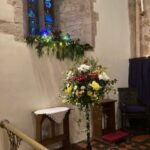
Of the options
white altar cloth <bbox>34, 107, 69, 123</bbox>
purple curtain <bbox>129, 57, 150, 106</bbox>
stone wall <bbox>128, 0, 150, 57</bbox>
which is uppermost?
stone wall <bbox>128, 0, 150, 57</bbox>

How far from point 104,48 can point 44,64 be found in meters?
1.42

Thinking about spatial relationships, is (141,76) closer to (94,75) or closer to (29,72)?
(29,72)

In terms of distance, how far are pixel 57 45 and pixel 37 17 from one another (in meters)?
1.04

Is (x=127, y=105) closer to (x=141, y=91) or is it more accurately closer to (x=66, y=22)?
(x=141, y=91)

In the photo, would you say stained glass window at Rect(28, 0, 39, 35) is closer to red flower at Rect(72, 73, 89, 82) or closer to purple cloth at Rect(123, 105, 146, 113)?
red flower at Rect(72, 73, 89, 82)

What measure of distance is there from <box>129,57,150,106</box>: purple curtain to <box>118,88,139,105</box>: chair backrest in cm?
12

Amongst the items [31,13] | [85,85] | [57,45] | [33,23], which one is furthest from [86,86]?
[31,13]

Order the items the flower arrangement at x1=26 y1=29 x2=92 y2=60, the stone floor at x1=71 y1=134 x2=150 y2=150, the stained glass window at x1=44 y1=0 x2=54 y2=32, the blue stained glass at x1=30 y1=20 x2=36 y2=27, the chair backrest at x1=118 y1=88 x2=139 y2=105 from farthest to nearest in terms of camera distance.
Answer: the chair backrest at x1=118 y1=88 x2=139 y2=105, the stained glass window at x1=44 y1=0 x2=54 y2=32, the blue stained glass at x1=30 y1=20 x2=36 y2=27, the stone floor at x1=71 y1=134 x2=150 y2=150, the flower arrangement at x1=26 y1=29 x2=92 y2=60

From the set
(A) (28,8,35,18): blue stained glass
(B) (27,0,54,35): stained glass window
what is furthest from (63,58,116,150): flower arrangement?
(A) (28,8,35,18): blue stained glass

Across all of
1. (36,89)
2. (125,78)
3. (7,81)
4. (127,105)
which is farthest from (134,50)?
(7,81)

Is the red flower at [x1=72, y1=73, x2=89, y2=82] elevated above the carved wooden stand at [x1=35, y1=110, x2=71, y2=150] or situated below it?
above

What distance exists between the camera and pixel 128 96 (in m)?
4.78

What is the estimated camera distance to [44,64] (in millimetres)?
3684

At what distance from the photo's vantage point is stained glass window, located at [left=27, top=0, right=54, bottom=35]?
4.29 meters
